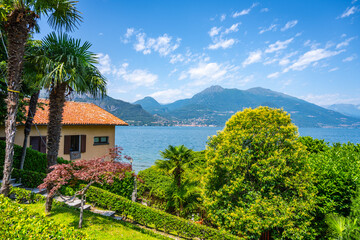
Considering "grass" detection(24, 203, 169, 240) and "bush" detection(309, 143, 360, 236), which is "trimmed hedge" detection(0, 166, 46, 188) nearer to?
"grass" detection(24, 203, 169, 240)

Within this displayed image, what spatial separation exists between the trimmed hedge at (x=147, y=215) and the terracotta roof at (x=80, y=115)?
8.36 m

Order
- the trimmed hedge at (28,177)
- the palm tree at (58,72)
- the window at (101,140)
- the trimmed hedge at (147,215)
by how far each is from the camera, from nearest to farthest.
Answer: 1. the palm tree at (58,72)
2. the trimmed hedge at (147,215)
3. the trimmed hedge at (28,177)
4. the window at (101,140)

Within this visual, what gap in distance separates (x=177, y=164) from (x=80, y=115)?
39.2ft

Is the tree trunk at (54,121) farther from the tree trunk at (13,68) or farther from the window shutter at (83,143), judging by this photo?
the window shutter at (83,143)

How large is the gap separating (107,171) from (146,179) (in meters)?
7.08

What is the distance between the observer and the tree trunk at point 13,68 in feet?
20.9

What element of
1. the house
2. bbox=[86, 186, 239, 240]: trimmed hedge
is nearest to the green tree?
bbox=[86, 186, 239, 240]: trimmed hedge

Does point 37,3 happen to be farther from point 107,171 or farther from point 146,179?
point 146,179

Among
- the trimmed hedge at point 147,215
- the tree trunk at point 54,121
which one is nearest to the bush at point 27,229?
the tree trunk at point 54,121

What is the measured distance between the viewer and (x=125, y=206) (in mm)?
10141

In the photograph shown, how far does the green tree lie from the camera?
793cm

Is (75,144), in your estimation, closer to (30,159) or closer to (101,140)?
(101,140)

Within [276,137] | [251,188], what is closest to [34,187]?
[251,188]

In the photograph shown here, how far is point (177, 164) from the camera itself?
12164 mm
